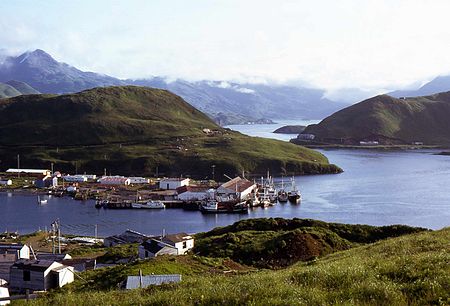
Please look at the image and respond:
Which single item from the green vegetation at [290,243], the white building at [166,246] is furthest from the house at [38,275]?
the green vegetation at [290,243]

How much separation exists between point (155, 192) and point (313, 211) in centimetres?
3212

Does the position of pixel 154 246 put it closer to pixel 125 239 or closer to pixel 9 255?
pixel 9 255

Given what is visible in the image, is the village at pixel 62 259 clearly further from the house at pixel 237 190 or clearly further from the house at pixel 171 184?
the house at pixel 171 184

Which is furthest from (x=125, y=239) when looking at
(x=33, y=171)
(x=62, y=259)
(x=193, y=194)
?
(x=33, y=171)

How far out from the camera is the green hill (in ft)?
415

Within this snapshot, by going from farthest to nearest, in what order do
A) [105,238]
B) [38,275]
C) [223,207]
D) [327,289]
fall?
[223,207], [105,238], [38,275], [327,289]

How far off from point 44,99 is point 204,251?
156 meters

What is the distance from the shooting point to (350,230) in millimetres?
40094

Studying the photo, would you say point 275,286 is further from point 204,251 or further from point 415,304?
point 204,251

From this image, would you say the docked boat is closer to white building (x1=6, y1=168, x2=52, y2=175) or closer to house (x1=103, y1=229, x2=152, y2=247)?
house (x1=103, y1=229, x2=152, y2=247)

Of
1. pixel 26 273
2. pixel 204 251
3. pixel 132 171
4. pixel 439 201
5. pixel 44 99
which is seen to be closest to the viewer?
pixel 26 273

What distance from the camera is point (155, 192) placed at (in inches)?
3716

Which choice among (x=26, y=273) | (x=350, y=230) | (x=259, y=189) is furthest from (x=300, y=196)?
(x=26, y=273)

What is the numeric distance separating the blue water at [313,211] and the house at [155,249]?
1052 inches
